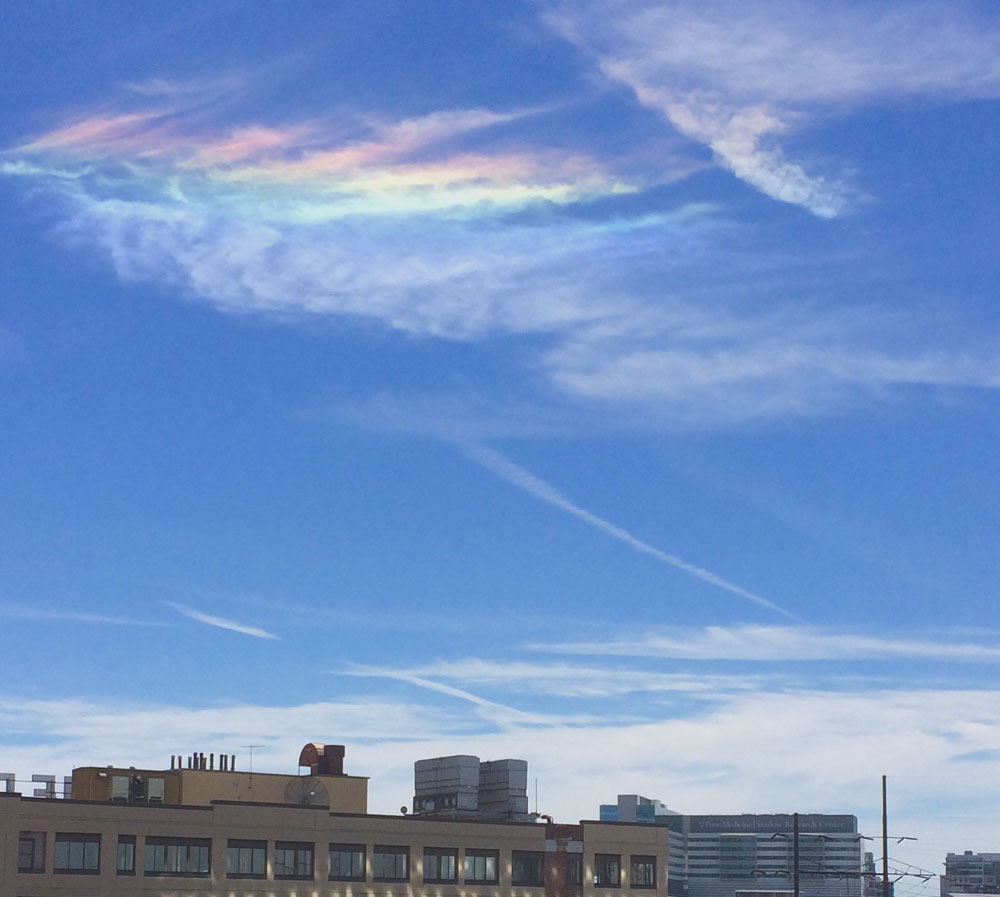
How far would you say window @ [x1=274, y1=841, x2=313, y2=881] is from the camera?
10862cm

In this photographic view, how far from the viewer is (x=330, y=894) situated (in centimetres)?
10994

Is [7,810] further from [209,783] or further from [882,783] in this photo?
[882,783]

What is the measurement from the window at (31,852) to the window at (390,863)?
74.6 feet

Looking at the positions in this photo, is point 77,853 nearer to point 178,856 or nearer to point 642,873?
point 178,856

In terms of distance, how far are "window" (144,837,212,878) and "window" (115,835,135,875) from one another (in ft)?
3.17

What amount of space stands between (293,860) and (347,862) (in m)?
4.01

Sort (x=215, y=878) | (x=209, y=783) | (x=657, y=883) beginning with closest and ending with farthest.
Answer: (x=215, y=878), (x=209, y=783), (x=657, y=883)

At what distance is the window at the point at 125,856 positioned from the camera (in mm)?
102938

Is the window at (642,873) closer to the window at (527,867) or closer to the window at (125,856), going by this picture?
the window at (527,867)

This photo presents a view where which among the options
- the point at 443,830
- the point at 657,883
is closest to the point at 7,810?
the point at 443,830

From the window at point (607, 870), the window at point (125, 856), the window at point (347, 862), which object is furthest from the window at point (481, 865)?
the window at point (125, 856)

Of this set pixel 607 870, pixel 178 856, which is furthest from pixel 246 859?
pixel 607 870

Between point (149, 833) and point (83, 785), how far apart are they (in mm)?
9996

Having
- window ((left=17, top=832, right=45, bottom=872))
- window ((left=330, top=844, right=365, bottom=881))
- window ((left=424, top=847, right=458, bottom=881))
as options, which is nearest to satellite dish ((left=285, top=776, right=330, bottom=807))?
window ((left=330, top=844, right=365, bottom=881))
